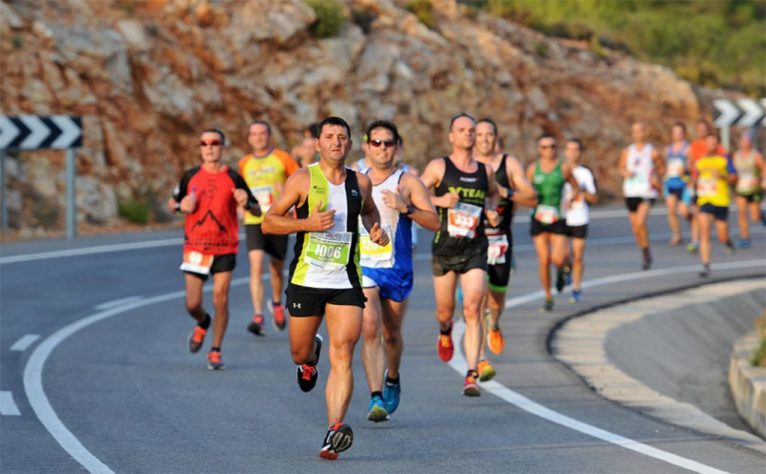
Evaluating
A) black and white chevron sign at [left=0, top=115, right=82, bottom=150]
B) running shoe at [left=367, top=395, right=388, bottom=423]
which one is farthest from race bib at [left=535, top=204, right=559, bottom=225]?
black and white chevron sign at [left=0, top=115, right=82, bottom=150]

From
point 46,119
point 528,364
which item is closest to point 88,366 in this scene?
point 528,364

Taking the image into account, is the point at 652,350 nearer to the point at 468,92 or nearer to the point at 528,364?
the point at 528,364

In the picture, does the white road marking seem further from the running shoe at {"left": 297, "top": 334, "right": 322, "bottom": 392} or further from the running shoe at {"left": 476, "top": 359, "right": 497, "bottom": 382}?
the running shoe at {"left": 297, "top": 334, "right": 322, "bottom": 392}

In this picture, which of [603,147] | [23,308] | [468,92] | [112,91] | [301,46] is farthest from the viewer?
[603,147]

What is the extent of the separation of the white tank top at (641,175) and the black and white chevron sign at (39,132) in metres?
8.21

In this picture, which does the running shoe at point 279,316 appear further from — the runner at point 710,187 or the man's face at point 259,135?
the runner at point 710,187

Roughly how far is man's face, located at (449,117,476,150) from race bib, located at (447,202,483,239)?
1.49ft

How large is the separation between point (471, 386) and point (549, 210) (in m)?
6.39

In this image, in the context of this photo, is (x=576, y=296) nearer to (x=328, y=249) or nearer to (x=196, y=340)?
(x=196, y=340)

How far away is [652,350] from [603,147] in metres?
22.7

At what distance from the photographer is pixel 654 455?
9.90 metres

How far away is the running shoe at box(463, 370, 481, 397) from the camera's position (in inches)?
474

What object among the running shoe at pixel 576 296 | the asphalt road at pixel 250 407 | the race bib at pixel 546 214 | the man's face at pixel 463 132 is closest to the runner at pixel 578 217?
the running shoe at pixel 576 296

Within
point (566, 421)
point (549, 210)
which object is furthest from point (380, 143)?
point (549, 210)
